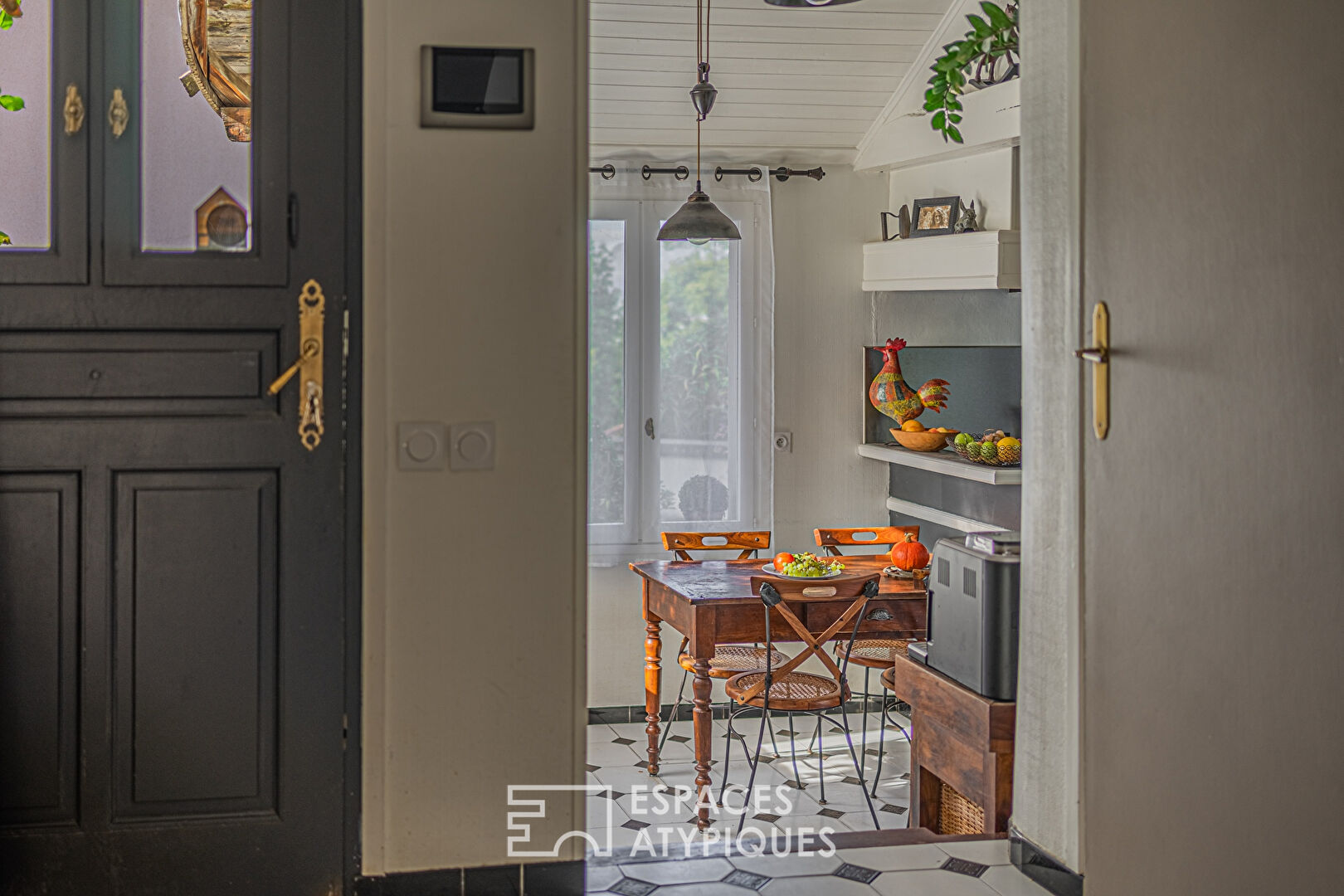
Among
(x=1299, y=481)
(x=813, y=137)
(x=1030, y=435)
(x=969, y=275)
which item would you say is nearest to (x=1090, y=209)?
(x=1030, y=435)

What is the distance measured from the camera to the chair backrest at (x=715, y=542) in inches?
218

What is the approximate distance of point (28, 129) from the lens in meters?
2.28

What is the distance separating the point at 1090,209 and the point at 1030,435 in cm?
50

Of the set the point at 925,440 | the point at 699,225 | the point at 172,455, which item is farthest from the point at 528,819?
the point at 925,440

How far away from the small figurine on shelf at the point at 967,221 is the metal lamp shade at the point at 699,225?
120cm

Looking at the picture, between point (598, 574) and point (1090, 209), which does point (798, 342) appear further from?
point (1090, 209)

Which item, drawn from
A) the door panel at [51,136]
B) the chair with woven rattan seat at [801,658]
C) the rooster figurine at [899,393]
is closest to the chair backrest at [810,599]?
the chair with woven rattan seat at [801,658]

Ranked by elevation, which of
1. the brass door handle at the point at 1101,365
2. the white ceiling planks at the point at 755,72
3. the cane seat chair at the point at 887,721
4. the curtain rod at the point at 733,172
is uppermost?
the white ceiling planks at the point at 755,72

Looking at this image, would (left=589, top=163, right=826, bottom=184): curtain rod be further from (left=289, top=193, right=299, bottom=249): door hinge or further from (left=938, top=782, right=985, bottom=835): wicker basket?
(left=289, top=193, right=299, bottom=249): door hinge

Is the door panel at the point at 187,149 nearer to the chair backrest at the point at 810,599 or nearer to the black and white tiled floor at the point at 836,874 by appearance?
the black and white tiled floor at the point at 836,874

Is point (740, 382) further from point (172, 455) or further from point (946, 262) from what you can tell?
point (172, 455)

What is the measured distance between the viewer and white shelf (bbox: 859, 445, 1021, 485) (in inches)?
197

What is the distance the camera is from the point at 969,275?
530 cm

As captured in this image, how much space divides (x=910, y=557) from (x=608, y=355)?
1810mm
